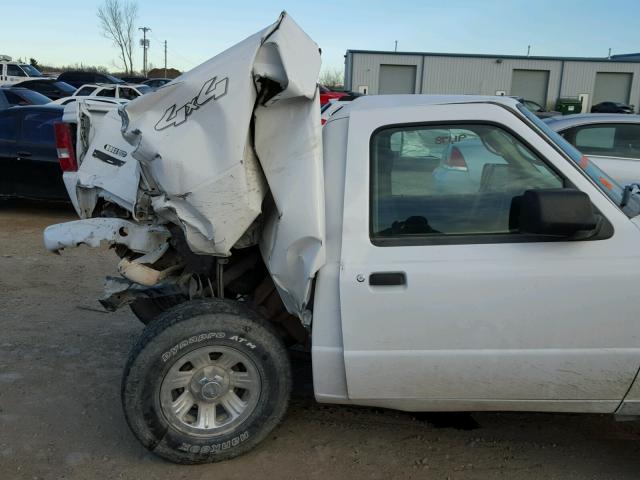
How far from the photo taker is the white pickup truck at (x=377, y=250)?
2.65 m

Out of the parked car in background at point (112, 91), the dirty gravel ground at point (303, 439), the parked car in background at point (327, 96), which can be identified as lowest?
the dirty gravel ground at point (303, 439)

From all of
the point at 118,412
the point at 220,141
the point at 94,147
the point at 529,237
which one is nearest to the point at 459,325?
the point at 529,237

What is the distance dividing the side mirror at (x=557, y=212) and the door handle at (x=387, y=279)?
59 cm

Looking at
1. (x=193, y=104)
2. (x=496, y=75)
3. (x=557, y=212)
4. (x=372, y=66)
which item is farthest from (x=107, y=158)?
(x=496, y=75)

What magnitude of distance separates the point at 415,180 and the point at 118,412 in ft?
7.32

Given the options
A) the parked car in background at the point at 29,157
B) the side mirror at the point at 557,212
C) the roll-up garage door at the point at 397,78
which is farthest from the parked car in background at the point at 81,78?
the side mirror at the point at 557,212

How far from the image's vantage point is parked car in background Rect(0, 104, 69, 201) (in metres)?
8.77

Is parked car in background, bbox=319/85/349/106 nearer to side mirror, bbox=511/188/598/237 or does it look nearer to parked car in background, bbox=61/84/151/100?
side mirror, bbox=511/188/598/237

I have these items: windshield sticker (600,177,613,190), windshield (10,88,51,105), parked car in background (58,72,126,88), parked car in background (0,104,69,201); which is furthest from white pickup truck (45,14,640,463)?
parked car in background (58,72,126,88)

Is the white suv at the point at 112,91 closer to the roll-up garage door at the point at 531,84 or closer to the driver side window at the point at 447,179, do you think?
the driver side window at the point at 447,179

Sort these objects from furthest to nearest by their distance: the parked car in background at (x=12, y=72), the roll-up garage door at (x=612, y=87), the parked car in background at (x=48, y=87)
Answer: the roll-up garage door at (x=612, y=87) → the parked car in background at (x=12, y=72) → the parked car in background at (x=48, y=87)

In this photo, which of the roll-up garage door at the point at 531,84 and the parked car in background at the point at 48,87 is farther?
the roll-up garage door at the point at 531,84

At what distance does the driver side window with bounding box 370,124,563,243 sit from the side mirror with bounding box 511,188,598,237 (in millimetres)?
231

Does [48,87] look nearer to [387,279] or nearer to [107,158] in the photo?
[107,158]
